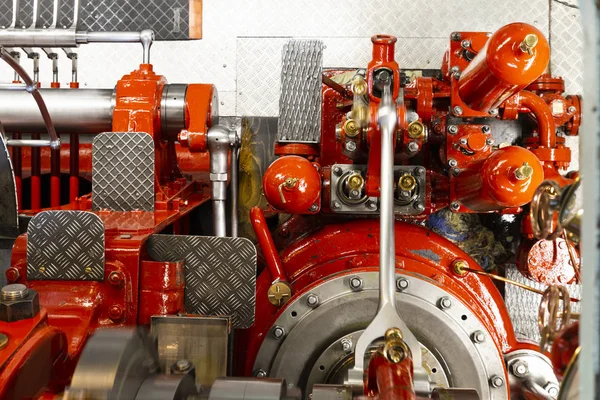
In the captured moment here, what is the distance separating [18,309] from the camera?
1.15 meters

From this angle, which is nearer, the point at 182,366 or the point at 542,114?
the point at 182,366

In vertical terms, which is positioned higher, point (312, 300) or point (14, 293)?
point (14, 293)

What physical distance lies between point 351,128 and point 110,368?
113 centimetres

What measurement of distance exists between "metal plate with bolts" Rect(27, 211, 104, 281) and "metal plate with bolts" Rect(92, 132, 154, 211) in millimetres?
507

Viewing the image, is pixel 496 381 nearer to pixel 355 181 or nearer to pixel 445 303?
pixel 445 303

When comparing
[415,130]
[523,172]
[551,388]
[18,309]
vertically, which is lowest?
[551,388]

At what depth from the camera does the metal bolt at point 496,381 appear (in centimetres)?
180


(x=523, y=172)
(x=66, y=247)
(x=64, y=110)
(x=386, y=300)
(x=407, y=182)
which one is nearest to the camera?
(x=386, y=300)

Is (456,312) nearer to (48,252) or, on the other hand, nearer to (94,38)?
(48,252)

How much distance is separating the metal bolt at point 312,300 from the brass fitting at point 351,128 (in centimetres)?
56

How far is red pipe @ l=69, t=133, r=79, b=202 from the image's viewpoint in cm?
273

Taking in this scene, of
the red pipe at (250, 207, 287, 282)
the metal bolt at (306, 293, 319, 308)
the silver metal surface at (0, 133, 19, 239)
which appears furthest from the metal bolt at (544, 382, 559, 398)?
the silver metal surface at (0, 133, 19, 239)

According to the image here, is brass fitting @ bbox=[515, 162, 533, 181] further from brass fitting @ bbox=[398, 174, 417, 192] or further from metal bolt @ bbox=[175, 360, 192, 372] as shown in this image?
metal bolt @ bbox=[175, 360, 192, 372]

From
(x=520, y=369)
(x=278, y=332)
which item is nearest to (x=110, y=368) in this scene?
(x=278, y=332)
